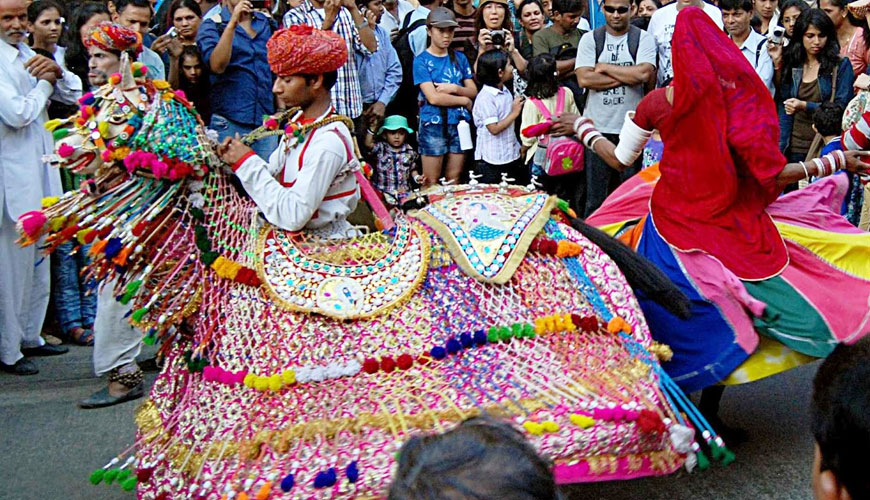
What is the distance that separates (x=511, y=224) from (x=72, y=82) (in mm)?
3119

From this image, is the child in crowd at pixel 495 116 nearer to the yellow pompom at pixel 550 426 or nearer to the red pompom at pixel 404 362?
the red pompom at pixel 404 362

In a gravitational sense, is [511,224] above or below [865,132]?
below

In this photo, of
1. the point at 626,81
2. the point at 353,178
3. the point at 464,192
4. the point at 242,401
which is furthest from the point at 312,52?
the point at 626,81

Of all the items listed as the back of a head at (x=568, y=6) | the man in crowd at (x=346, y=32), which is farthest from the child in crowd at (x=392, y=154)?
the back of a head at (x=568, y=6)

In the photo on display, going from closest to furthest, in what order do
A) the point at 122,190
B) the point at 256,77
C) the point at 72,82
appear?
1. the point at 122,190
2. the point at 72,82
3. the point at 256,77

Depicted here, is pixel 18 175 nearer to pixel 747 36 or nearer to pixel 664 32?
pixel 664 32

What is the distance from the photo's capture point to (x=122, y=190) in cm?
311

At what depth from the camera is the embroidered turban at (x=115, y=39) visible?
11.2 ft

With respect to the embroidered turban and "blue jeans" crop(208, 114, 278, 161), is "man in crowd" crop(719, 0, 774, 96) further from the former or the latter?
the embroidered turban

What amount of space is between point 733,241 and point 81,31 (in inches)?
150

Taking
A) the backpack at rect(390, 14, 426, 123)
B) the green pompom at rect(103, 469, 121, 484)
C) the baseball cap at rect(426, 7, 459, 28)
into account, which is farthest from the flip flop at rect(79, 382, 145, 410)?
the baseball cap at rect(426, 7, 459, 28)

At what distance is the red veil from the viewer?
3.52 metres

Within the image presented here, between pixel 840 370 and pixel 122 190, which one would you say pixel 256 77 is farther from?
pixel 840 370

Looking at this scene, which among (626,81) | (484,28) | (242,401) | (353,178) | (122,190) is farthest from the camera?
(484,28)
